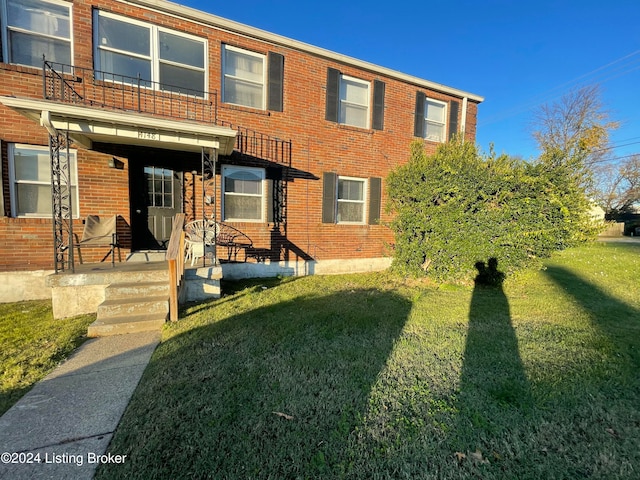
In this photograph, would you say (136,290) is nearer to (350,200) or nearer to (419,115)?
(350,200)

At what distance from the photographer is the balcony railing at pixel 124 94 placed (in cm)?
545

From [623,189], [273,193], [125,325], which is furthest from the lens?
[623,189]

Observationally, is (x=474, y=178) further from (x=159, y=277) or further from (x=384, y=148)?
(x=159, y=277)

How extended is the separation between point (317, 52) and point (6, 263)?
25.9 ft

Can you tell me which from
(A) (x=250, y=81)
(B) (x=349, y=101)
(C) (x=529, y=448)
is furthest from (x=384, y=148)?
(C) (x=529, y=448)

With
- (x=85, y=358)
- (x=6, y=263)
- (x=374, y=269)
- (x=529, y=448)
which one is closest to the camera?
(x=529, y=448)

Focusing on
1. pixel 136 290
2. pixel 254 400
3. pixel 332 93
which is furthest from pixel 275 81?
pixel 254 400

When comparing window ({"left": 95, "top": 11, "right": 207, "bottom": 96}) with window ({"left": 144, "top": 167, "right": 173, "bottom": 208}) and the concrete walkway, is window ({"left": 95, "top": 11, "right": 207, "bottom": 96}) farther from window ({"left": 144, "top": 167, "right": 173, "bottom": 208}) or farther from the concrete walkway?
the concrete walkway

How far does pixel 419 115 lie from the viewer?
8.87m

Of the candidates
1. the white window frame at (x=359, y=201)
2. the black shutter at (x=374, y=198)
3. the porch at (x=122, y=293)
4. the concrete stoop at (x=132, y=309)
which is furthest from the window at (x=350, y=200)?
the concrete stoop at (x=132, y=309)

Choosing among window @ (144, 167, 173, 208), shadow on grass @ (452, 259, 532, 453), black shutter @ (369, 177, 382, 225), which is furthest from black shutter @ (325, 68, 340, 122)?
shadow on grass @ (452, 259, 532, 453)

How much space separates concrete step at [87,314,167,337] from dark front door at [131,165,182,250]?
8.84ft

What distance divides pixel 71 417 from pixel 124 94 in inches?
234

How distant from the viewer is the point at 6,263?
17.6 ft
